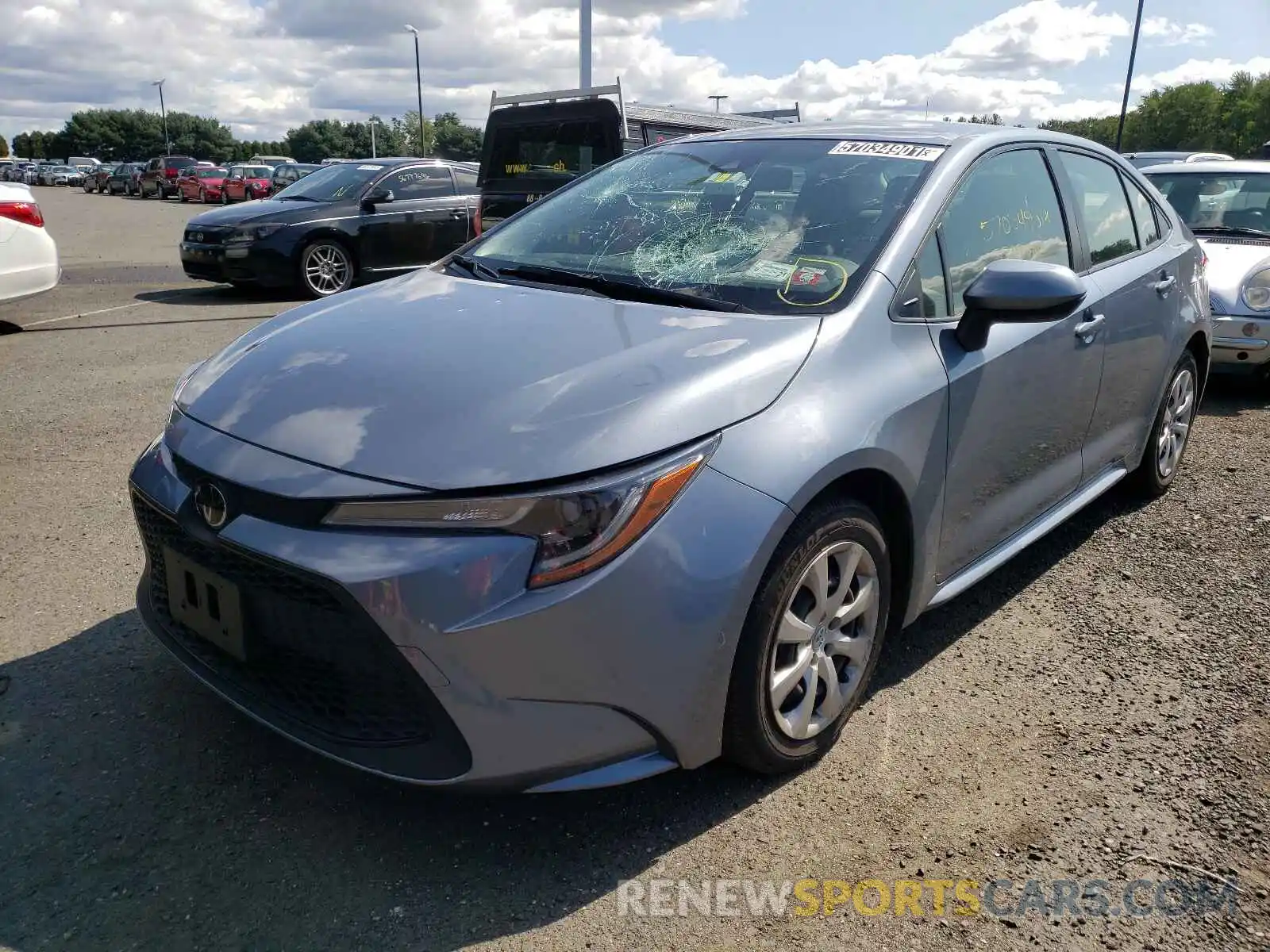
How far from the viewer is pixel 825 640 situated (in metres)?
2.53

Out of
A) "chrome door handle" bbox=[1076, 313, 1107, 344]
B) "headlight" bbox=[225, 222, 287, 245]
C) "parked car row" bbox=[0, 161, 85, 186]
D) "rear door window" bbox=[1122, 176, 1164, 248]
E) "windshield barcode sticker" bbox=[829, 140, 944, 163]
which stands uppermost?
"windshield barcode sticker" bbox=[829, 140, 944, 163]

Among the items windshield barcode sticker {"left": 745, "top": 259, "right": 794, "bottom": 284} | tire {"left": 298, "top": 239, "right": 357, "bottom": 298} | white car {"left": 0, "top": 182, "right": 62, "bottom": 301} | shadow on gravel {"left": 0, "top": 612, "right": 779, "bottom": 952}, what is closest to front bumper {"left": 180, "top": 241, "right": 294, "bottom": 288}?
tire {"left": 298, "top": 239, "right": 357, "bottom": 298}

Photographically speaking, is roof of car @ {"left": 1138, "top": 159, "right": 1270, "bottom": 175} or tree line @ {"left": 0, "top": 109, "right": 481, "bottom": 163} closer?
roof of car @ {"left": 1138, "top": 159, "right": 1270, "bottom": 175}

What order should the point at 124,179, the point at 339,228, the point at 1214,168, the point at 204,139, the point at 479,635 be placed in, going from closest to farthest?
1. the point at 479,635
2. the point at 1214,168
3. the point at 339,228
4. the point at 124,179
5. the point at 204,139

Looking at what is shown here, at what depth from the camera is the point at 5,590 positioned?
3520mm

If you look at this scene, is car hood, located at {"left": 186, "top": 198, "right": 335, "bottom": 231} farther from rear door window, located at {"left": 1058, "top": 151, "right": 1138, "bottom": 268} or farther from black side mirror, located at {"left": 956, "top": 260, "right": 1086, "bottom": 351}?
black side mirror, located at {"left": 956, "top": 260, "right": 1086, "bottom": 351}

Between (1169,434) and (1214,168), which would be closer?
(1169,434)

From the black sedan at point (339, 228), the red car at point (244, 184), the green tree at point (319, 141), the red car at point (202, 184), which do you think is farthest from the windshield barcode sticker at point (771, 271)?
the green tree at point (319, 141)

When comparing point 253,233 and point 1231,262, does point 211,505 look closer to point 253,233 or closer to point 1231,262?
point 1231,262

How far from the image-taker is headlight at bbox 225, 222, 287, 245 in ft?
34.7

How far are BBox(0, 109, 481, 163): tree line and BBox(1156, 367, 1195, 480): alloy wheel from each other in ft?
269

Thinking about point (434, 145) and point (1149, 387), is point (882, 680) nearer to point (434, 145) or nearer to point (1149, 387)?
point (1149, 387)

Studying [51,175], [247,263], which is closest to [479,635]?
[247,263]

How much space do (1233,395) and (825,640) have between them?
576 centimetres
